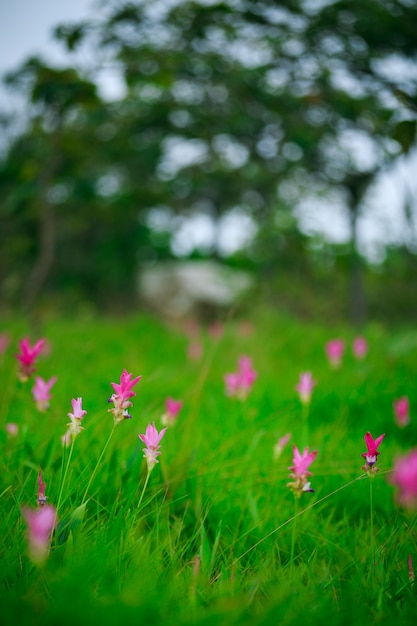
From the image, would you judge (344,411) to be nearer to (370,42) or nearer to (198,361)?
(198,361)

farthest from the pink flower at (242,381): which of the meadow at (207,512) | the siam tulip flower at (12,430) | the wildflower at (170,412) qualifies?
the siam tulip flower at (12,430)

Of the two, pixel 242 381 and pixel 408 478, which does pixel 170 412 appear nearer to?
pixel 242 381

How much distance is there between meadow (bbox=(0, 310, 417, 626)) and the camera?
932 mm

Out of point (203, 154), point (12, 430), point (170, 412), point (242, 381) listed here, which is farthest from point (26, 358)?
point (203, 154)

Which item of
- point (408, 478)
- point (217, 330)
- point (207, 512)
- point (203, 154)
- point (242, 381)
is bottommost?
point (207, 512)

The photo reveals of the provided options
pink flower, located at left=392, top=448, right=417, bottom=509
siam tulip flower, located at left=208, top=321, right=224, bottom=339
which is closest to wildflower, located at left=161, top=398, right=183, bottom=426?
siam tulip flower, located at left=208, top=321, right=224, bottom=339

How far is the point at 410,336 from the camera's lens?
3.46m

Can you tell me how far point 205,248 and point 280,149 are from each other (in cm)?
732

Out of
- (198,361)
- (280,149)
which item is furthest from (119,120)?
(198,361)

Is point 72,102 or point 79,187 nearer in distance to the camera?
point 72,102

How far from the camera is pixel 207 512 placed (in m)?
1.25

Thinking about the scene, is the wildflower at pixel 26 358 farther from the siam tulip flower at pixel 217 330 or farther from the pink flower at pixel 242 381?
the pink flower at pixel 242 381

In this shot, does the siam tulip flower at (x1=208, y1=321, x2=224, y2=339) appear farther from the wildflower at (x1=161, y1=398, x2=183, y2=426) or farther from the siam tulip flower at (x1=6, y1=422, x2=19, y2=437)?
the siam tulip flower at (x1=6, y1=422, x2=19, y2=437)

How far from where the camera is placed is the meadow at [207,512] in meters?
0.93
